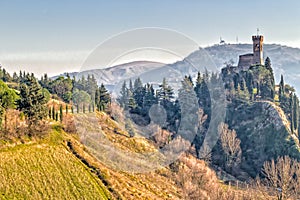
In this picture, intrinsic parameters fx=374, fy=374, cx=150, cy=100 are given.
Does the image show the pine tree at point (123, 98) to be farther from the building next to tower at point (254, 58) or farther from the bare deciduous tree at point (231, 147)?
the building next to tower at point (254, 58)

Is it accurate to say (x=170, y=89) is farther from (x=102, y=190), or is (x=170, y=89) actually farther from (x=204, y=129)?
(x=102, y=190)

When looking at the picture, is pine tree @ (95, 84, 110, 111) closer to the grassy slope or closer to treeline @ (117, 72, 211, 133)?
treeline @ (117, 72, 211, 133)

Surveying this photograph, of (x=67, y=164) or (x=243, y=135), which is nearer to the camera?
(x=67, y=164)

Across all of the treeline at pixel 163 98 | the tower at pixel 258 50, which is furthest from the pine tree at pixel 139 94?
the tower at pixel 258 50

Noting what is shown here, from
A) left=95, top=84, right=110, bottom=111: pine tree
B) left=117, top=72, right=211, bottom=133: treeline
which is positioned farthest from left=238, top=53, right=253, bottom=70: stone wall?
left=95, top=84, right=110, bottom=111: pine tree

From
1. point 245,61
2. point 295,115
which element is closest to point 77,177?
point 295,115

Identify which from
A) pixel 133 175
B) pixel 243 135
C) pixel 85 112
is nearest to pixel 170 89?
pixel 243 135
